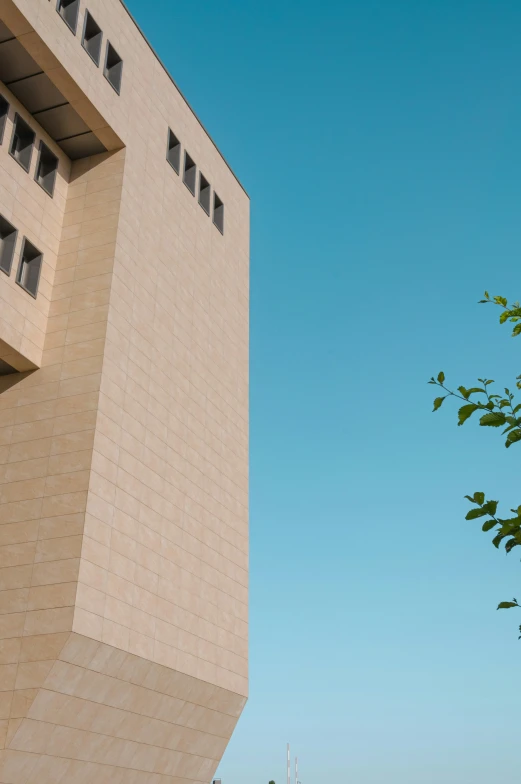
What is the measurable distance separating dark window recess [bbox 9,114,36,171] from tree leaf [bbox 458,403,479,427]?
25.9m

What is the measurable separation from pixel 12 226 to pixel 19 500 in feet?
30.8

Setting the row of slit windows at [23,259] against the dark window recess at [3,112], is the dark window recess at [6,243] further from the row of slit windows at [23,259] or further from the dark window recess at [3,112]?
the dark window recess at [3,112]

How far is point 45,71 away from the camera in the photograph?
27328 millimetres

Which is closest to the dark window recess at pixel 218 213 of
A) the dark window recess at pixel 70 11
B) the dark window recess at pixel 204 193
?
the dark window recess at pixel 204 193

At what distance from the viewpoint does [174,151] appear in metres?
35.0

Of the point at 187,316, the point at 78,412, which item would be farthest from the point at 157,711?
the point at 187,316

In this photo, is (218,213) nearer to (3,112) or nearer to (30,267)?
(30,267)

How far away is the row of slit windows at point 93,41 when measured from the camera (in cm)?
2861

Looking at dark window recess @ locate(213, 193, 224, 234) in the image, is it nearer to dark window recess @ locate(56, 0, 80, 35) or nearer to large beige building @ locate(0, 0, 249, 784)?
large beige building @ locate(0, 0, 249, 784)

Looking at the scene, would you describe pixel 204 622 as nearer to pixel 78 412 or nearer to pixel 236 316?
pixel 78 412

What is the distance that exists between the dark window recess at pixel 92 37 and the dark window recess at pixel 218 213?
1000 centimetres

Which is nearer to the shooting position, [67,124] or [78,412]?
[78,412]

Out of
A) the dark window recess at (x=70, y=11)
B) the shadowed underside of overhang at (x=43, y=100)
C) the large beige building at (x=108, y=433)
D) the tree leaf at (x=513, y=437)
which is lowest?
the tree leaf at (x=513, y=437)

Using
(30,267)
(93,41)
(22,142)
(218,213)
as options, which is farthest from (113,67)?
(30,267)
